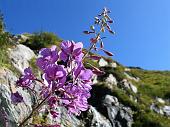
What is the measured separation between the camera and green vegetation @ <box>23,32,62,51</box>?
18047mm

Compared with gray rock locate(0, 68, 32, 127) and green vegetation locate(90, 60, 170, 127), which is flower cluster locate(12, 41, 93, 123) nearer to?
gray rock locate(0, 68, 32, 127)

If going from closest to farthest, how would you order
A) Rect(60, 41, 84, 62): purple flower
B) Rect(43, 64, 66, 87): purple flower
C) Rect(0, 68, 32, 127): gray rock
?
1. Rect(43, 64, 66, 87): purple flower
2. Rect(60, 41, 84, 62): purple flower
3. Rect(0, 68, 32, 127): gray rock

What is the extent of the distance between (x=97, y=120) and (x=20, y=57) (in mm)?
3199

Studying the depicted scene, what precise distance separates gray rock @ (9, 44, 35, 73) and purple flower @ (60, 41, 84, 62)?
8403 mm

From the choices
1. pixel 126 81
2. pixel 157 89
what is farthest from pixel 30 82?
pixel 157 89

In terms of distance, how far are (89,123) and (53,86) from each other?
9.19 metres

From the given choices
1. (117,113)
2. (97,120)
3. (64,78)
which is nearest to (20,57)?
(97,120)

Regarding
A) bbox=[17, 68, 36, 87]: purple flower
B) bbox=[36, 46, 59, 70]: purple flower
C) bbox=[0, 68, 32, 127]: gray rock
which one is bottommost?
bbox=[17, 68, 36, 87]: purple flower

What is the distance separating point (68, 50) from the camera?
383 centimetres

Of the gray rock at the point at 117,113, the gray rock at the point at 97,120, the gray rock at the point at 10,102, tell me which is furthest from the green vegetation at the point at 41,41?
the gray rock at the point at 10,102

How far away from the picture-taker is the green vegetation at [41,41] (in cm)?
1805

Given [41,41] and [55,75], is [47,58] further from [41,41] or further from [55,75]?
[41,41]

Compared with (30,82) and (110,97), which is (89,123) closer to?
(110,97)

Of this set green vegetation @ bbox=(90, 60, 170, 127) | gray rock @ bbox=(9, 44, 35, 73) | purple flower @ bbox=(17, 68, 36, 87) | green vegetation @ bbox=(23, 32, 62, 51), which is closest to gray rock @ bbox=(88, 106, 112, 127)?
green vegetation @ bbox=(90, 60, 170, 127)
